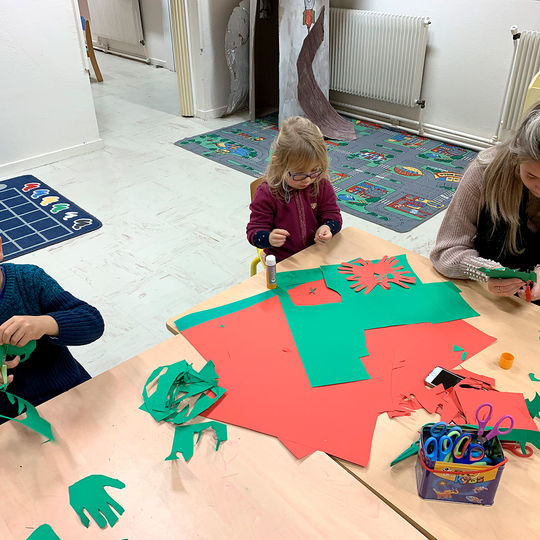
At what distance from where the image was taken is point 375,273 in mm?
1376

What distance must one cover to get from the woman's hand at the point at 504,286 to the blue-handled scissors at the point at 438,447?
54cm

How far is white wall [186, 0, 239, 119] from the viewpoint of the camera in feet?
13.7

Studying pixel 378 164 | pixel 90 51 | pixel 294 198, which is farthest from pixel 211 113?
pixel 294 198

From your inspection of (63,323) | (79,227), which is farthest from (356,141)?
(63,323)

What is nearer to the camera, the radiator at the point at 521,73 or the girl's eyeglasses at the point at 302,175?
the girl's eyeglasses at the point at 302,175

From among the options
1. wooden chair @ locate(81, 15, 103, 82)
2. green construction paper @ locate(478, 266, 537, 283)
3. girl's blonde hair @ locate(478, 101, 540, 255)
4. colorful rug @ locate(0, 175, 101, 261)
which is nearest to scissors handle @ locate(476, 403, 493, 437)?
green construction paper @ locate(478, 266, 537, 283)

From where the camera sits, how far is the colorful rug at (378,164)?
3096mm

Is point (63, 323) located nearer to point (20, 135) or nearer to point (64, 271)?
point (64, 271)

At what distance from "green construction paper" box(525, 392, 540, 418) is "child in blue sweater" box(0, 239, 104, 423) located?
0.93m

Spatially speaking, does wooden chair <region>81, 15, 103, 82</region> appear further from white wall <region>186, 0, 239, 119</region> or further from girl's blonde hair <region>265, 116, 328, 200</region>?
girl's blonde hair <region>265, 116, 328, 200</region>

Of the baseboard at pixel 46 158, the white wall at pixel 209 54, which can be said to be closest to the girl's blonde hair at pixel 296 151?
the baseboard at pixel 46 158

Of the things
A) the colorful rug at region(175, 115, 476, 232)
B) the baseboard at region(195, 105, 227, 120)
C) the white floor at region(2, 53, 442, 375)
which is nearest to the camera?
the white floor at region(2, 53, 442, 375)

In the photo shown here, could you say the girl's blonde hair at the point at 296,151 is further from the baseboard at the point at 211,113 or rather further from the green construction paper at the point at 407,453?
the baseboard at the point at 211,113

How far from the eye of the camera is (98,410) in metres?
0.99
